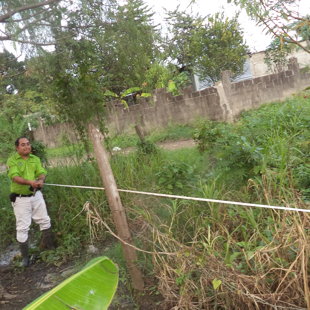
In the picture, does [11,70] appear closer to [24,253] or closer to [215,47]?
[24,253]

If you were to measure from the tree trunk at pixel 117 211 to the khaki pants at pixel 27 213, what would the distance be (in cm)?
189

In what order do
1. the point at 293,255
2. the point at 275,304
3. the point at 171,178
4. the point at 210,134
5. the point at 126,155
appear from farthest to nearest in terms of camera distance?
the point at 126,155, the point at 210,134, the point at 171,178, the point at 293,255, the point at 275,304

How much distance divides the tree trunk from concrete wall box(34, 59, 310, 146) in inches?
278

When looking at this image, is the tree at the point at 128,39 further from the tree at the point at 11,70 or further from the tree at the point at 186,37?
the tree at the point at 186,37

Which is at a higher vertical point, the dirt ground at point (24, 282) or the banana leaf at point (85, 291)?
the banana leaf at point (85, 291)

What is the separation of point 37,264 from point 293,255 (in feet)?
10.4

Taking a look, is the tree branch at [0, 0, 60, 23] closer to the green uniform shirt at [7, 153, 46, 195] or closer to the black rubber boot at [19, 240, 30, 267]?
the green uniform shirt at [7, 153, 46, 195]

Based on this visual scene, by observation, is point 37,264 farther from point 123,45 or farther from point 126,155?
point 123,45

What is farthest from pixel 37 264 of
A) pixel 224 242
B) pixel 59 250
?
pixel 224 242

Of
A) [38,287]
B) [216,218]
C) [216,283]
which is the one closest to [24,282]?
[38,287]

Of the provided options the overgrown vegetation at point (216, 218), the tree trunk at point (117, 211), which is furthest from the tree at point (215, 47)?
the tree trunk at point (117, 211)

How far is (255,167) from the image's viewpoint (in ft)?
11.9

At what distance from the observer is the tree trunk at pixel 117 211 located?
2.89 m

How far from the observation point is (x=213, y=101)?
10469 millimetres
